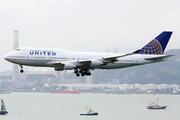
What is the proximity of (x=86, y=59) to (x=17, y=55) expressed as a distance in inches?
617

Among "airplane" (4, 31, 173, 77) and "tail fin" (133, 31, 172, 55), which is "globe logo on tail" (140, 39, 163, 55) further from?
"airplane" (4, 31, 173, 77)

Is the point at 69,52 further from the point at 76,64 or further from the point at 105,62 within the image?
the point at 105,62

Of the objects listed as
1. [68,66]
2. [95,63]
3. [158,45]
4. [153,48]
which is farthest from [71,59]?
[158,45]

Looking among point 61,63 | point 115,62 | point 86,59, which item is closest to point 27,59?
point 61,63

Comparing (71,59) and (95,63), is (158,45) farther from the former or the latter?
(71,59)

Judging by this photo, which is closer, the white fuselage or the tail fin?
the white fuselage

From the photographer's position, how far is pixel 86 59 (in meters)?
72.9

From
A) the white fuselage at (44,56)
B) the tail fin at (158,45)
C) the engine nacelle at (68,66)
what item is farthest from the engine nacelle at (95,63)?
the tail fin at (158,45)

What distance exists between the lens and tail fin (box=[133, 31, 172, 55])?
81500 mm

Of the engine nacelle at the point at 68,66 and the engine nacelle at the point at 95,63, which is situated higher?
the engine nacelle at the point at 95,63

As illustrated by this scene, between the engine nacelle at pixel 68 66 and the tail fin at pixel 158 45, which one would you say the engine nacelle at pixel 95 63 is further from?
the tail fin at pixel 158 45

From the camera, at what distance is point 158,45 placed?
8244 centimetres

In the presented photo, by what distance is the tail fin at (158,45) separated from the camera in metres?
81.5

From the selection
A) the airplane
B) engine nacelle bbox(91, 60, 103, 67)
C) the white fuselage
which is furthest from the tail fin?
engine nacelle bbox(91, 60, 103, 67)
